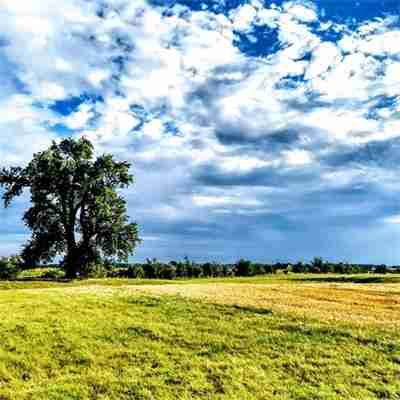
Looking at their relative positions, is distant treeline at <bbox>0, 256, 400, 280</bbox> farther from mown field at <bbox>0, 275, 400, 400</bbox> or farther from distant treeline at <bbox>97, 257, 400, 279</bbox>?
mown field at <bbox>0, 275, 400, 400</bbox>

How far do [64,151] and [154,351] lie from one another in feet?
133

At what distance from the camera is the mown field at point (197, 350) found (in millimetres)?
11961

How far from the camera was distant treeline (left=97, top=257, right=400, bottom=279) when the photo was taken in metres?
69.2

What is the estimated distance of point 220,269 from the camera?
79375mm

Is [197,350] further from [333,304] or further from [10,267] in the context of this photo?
[10,267]

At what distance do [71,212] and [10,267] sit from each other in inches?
329

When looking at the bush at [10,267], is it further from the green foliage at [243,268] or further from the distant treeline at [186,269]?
the green foliage at [243,268]

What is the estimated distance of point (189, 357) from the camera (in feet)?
46.7

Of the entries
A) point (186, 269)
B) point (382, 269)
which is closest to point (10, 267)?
point (186, 269)

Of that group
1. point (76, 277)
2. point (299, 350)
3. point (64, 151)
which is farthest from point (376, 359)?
point (64, 151)

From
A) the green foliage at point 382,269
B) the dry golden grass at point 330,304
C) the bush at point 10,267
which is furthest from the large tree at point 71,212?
the green foliage at point 382,269

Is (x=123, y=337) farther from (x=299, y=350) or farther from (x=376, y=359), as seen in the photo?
(x=376, y=359)

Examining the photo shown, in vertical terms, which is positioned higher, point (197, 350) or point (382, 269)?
point (382, 269)

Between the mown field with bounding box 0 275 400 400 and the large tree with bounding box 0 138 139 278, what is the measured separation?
27375 mm
